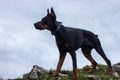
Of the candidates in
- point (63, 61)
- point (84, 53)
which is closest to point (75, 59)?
point (63, 61)

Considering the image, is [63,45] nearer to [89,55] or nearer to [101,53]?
[89,55]

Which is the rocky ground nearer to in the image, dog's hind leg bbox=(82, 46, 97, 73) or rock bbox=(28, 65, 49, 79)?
rock bbox=(28, 65, 49, 79)

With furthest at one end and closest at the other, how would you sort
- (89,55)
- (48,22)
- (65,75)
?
(89,55) → (65,75) → (48,22)

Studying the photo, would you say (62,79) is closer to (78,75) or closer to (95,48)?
(78,75)

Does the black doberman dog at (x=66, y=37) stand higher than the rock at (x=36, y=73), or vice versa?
the black doberman dog at (x=66, y=37)

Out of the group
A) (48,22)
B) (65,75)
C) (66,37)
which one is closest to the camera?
(48,22)

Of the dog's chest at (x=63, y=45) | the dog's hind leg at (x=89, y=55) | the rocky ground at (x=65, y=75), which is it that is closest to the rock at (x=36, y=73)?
the rocky ground at (x=65, y=75)

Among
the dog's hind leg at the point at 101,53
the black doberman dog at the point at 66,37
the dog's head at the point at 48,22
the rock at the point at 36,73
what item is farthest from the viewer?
the dog's hind leg at the point at 101,53

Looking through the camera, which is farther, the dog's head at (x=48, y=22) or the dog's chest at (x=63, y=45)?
the dog's chest at (x=63, y=45)

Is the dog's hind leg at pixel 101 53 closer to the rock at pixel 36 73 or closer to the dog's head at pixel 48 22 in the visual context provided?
the rock at pixel 36 73

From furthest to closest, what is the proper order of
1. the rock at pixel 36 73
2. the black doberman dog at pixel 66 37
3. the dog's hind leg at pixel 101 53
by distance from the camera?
the dog's hind leg at pixel 101 53, the rock at pixel 36 73, the black doberman dog at pixel 66 37

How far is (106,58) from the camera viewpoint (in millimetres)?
27766

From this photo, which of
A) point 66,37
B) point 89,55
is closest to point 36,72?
point 66,37

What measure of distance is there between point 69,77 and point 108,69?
3.11 meters
